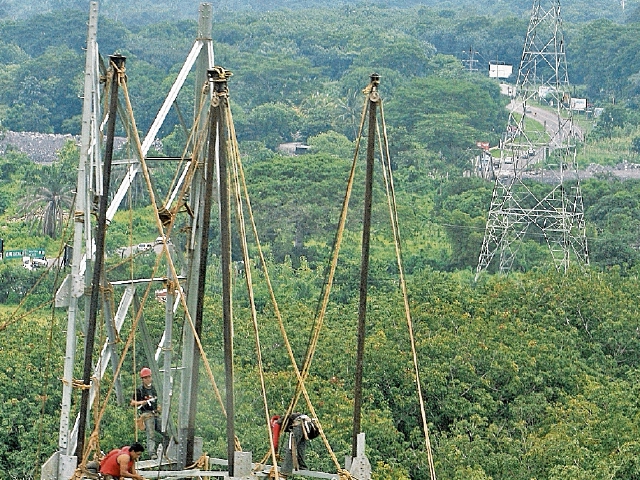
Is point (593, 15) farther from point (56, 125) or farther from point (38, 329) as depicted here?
point (38, 329)

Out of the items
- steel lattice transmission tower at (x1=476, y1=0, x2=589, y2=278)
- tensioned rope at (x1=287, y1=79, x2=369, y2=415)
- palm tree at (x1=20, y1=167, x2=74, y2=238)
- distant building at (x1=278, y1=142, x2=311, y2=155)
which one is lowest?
distant building at (x1=278, y1=142, x2=311, y2=155)

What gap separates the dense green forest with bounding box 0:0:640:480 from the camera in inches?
1335

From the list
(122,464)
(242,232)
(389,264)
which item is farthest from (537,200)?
(122,464)

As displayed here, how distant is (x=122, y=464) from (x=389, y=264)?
3654cm

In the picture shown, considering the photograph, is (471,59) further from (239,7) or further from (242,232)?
(242,232)

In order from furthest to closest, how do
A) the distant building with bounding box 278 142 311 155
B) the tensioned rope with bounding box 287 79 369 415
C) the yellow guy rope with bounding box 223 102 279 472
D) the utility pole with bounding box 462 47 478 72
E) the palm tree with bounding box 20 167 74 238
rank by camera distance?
the utility pole with bounding box 462 47 478 72 < the distant building with bounding box 278 142 311 155 < the palm tree with bounding box 20 167 74 238 < the tensioned rope with bounding box 287 79 369 415 < the yellow guy rope with bounding box 223 102 279 472

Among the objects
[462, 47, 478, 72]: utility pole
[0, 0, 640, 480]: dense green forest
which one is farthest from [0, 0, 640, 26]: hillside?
[0, 0, 640, 480]: dense green forest

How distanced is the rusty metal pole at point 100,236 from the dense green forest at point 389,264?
2194 mm

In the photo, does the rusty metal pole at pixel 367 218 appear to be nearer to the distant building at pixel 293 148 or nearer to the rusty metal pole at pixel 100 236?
the rusty metal pole at pixel 100 236

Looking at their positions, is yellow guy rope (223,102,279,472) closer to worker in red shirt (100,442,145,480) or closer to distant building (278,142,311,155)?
worker in red shirt (100,442,145,480)

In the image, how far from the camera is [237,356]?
37969 mm

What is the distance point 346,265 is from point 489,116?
44827 millimetres

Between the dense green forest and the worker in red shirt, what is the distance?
8.70 feet

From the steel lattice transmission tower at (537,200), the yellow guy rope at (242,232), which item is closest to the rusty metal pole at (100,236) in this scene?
the yellow guy rope at (242,232)
